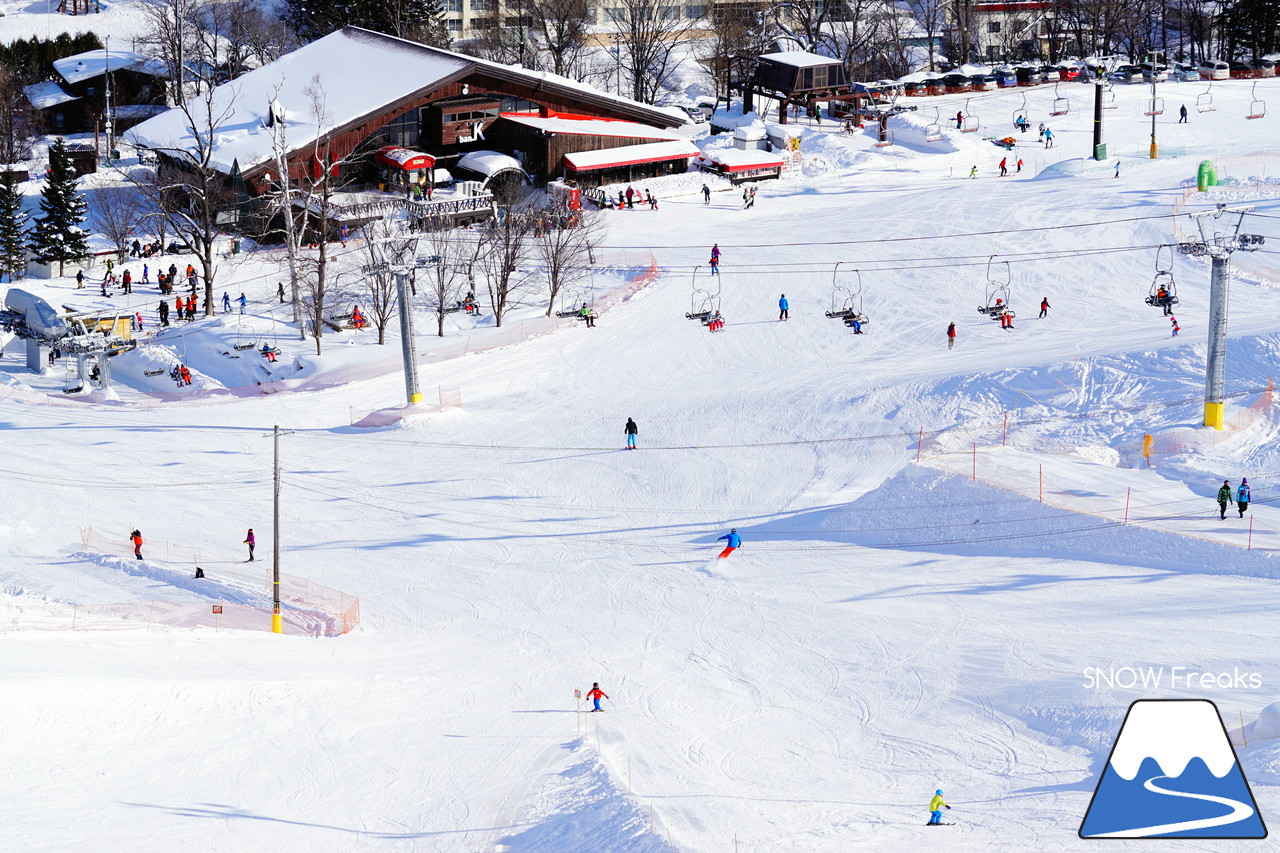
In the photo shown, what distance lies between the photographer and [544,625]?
→ 32.7 m

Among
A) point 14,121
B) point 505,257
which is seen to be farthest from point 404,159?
point 14,121

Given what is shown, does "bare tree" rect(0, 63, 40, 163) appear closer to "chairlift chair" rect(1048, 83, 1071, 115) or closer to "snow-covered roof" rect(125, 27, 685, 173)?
"snow-covered roof" rect(125, 27, 685, 173)

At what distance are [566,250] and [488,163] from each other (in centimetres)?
1366

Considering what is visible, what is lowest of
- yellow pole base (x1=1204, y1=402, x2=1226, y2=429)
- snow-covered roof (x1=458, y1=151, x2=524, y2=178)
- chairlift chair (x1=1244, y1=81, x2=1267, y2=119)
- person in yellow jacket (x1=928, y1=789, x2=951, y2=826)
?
person in yellow jacket (x1=928, y1=789, x2=951, y2=826)

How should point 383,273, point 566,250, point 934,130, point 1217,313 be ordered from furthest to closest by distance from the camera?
point 934,130 → point 566,250 → point 383,273 → point 1217,313

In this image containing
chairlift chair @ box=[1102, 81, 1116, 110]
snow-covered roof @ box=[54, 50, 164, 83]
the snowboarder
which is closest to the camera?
the snowboarder

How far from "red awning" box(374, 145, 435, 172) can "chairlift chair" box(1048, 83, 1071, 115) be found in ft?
108

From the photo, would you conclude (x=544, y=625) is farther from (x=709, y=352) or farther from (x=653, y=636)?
(x=709, y=352)

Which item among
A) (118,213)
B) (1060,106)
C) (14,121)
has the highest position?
(1060,106)

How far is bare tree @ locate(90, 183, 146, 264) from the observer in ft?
212

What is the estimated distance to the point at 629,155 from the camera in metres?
71.5

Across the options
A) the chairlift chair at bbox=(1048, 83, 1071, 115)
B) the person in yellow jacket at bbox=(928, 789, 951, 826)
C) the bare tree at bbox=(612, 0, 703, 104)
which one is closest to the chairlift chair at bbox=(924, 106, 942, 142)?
the chairlift chair at bbox=(1048, 83, 1071, 115)

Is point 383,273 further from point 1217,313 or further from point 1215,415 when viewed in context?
point 1215,415

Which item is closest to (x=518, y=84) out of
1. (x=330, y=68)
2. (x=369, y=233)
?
(x=330, y=68)
